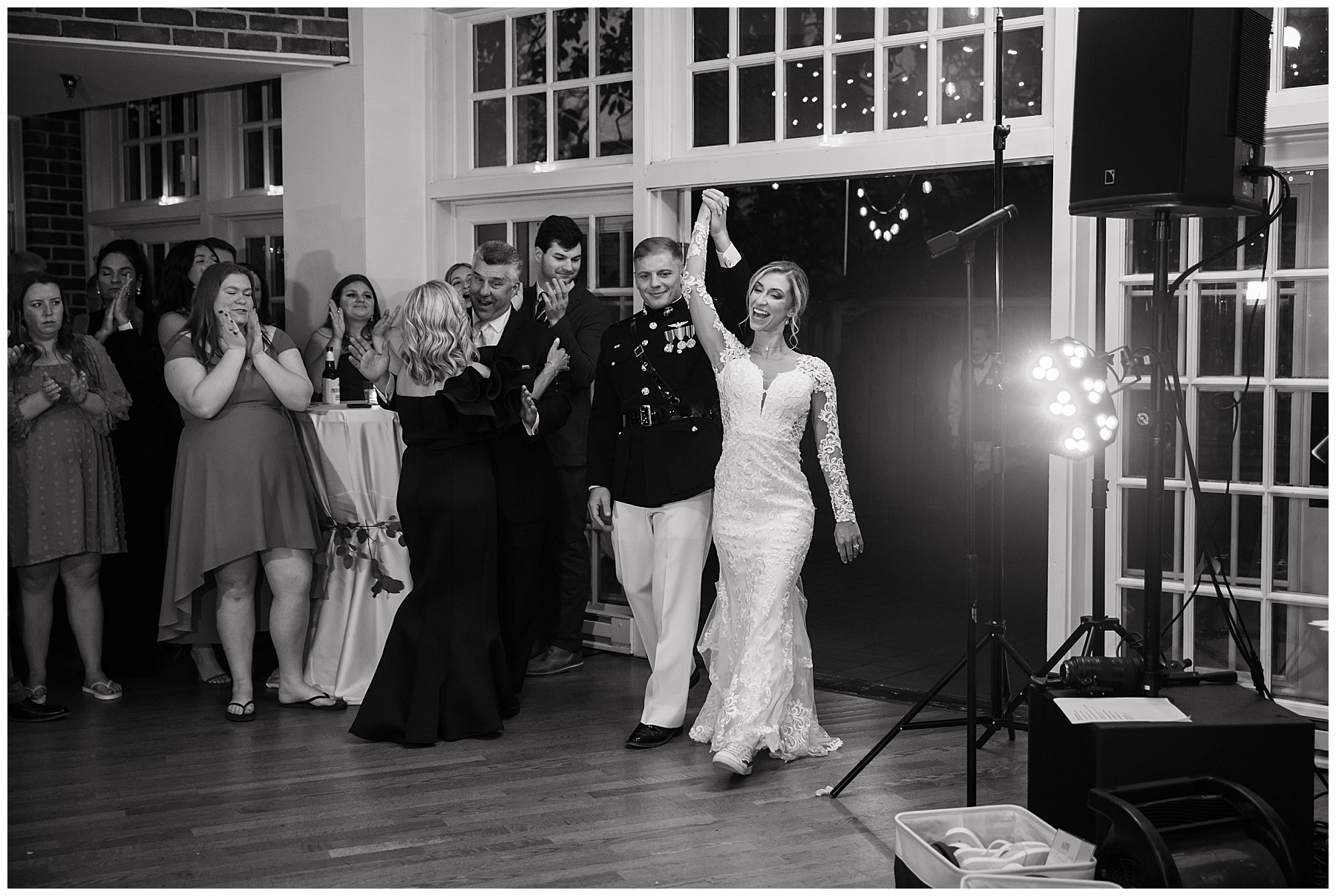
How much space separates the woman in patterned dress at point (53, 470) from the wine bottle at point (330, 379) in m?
0.79

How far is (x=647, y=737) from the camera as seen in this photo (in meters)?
4.26

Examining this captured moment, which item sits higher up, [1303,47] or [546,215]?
[1303,47]

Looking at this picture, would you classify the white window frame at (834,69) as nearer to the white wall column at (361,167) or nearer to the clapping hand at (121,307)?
the white wall column at (361,167)

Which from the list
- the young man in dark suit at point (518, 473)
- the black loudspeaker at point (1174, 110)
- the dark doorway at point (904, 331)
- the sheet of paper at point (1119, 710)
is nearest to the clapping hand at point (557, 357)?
the young man in dark suit at point (518, 473)

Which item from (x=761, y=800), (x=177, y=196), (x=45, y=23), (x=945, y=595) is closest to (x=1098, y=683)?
(x=761, y=800)

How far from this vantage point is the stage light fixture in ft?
11.8

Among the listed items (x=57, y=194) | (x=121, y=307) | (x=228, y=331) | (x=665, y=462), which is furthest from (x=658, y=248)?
(x=57, y=194)

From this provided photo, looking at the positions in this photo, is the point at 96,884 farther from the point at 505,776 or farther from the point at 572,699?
the point at 572,699

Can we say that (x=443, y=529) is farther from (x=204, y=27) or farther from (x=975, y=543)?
(x=204, y=27)

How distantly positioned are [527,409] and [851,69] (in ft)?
6.12

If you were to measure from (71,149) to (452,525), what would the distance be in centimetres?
469

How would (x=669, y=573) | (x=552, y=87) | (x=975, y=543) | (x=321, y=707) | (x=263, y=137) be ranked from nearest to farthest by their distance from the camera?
(x=975, y=543), (x=669, y=573), (x=321, y=707), (x=552, y=87), (x=263, y=137)

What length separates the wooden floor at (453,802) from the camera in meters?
3.21

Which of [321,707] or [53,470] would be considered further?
[321,707]
